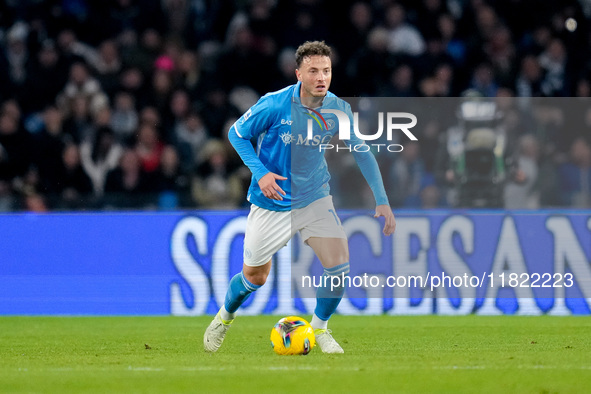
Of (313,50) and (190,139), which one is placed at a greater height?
(313,50)

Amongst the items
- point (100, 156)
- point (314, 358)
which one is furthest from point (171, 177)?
point (314, 358)

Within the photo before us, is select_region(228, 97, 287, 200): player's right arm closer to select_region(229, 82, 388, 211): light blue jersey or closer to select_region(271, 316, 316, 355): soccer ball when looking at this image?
select_region(229, 82, 388, 211): light blue jersey

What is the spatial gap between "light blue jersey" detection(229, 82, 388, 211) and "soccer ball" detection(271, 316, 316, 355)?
2.52 ft

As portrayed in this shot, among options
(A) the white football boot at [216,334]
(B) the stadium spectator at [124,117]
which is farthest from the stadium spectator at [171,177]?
(A) the white football boot at [216,334]

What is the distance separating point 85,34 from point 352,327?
20.6 feet

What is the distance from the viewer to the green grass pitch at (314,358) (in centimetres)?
538

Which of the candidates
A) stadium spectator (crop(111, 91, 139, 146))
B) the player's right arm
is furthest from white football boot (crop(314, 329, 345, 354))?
stadium spectator (crop(111, 91, 139, 146))

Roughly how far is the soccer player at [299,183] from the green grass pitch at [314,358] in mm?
545

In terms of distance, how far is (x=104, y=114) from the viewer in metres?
12.1

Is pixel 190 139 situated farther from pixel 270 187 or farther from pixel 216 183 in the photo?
pixel 270 187

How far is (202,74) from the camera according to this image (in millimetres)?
12891

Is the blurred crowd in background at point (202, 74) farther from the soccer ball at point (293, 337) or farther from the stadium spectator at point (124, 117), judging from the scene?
the soccer ball at point (293, 337)

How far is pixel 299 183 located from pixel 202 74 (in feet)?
20.3

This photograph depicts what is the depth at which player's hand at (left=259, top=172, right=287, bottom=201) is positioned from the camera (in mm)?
6477
